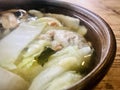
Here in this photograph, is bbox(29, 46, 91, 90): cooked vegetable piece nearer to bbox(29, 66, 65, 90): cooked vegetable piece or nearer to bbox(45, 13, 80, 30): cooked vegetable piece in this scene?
bbox(29, 66, 65, 90): cooked vegetable piece

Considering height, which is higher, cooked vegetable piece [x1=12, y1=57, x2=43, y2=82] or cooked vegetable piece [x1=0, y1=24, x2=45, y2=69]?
cooked vegetable piece [x1=0, y1=24, x2=45, y2=69]

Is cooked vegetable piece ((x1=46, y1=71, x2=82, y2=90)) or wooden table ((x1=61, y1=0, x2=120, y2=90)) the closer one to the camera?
cooked vegetable piece ((x1=46, y1=71, x2=82, y2=90))

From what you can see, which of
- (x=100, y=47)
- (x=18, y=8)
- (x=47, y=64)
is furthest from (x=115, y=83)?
(x=18, y=8)

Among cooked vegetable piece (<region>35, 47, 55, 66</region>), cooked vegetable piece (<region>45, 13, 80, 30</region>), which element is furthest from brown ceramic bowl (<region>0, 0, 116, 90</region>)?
cooked vegetable piece (<region>35, 47, 55, 66</region>)

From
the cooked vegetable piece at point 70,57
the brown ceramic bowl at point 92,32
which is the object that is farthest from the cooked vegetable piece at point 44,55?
the brown ceramic bowl at point 92,32

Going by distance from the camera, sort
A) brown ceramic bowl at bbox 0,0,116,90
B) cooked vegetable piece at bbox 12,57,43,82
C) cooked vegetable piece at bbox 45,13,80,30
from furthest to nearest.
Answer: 1. cooked vegetable piece at bbox 45,13,80,30
2. cooked vegetable piece at bbox 12,57,43,82
3. brown ceramic bowl at bbox 0,0,116,90

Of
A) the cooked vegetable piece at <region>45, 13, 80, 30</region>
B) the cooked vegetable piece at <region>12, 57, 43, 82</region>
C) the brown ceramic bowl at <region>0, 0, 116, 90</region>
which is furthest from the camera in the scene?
the cooked vegetable piece at <region>45, 13, 80, 30</region>

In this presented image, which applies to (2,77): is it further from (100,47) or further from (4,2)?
(4,2)
